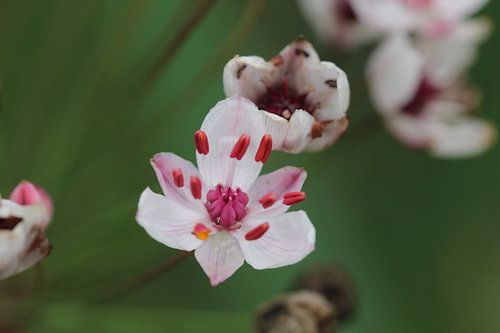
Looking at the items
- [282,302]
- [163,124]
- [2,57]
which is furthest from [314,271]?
[2,57]

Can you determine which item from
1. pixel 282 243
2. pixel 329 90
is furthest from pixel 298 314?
pixel 329 90

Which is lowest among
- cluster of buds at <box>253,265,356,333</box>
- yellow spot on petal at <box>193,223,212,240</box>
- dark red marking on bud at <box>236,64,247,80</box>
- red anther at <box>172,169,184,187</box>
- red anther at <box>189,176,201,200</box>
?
cluster of buds at <box>253,265,356,333</box>

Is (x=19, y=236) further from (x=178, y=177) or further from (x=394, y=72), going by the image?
(x=394, y=72)

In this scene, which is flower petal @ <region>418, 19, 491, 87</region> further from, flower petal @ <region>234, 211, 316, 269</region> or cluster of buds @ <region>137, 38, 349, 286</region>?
flower petal @ <region>234, 211, 316, 269</region>

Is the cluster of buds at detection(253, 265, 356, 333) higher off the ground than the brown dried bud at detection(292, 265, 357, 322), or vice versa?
the cluster of buds at detection(253, 265, 356, 333)

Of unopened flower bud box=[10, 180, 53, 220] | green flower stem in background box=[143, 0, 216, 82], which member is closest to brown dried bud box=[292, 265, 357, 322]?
green flower stem in background box=[143, 0, 216, 82]

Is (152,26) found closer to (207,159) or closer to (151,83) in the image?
(151,83)
